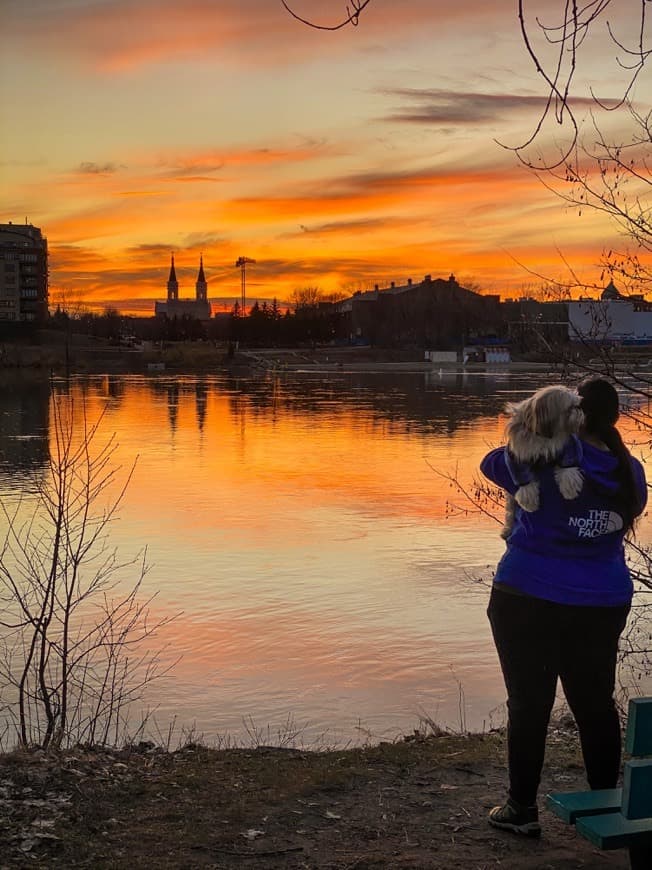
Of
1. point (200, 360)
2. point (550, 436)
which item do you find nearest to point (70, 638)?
point (550, 436)

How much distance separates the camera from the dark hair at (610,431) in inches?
151

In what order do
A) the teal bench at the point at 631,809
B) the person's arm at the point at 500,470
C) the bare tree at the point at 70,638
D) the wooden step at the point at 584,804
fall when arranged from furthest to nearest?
1. the bare tree at the point at 70,638
2. the person's arm at the point at 500,470
3. the wooden step at the point at 584,804
4. the teal bench at the point at 631,809

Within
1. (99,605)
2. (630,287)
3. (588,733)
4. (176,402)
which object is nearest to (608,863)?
(588,733)

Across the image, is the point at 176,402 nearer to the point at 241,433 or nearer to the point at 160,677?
the point at 241,433

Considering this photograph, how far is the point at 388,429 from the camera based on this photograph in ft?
109

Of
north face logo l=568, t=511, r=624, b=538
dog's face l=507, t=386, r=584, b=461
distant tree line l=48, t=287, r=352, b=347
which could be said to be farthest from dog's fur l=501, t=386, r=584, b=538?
distant tree line l=48, t=287, r=352, b=347

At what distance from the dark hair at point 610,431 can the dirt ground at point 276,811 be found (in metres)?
1.43

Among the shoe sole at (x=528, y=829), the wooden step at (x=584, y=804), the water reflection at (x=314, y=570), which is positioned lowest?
the water reflection at (x=314, y=570)

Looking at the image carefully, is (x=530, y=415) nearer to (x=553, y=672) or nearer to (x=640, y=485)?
(x=640, y=485)

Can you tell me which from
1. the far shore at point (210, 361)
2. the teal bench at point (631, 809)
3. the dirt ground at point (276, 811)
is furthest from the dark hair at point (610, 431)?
the far shore at point (210, 361)

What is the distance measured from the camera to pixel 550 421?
3.78m

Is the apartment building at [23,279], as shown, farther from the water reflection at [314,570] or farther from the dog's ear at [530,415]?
the dog's ear at [530,415]

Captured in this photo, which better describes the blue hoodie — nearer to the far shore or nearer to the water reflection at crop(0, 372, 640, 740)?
the water reflection at crop(0, 372, 640, 740)

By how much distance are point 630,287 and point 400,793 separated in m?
3.80
